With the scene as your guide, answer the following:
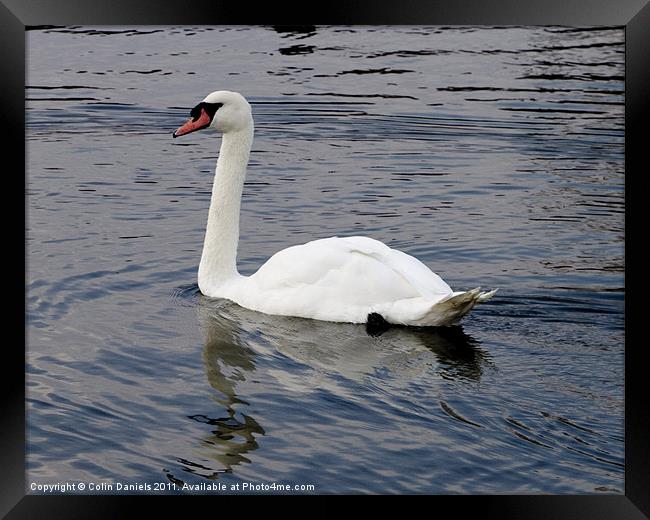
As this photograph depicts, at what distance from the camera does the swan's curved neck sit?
963 cm

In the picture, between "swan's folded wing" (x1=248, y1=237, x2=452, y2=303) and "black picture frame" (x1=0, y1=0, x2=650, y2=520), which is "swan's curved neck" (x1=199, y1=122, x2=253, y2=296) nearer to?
"swan's folded wing" (x1=248, y1=237, x2=452, y2=303)

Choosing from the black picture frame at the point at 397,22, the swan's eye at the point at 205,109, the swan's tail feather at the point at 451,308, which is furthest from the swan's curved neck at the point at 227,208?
the black picture frame at the point at 397,22

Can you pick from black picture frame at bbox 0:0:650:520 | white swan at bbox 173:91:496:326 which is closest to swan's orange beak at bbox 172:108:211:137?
white swan at bbox 173:91:496:326

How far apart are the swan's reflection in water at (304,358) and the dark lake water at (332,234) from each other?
2cm

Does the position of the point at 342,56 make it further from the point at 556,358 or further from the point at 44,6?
the point at 44,6

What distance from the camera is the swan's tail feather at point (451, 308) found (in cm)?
803

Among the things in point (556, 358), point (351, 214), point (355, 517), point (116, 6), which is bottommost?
point (355, 517)

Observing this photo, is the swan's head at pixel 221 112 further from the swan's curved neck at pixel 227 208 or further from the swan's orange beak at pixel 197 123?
the swan's curved neck at pixel 227 208

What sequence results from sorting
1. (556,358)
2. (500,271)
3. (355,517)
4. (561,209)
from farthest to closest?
1. (561,209)
2. (500,271)
3. (556,358)
4. (355,517)

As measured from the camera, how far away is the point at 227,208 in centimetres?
980

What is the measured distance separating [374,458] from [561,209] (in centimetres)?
488

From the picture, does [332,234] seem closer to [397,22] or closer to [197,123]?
[197,123]

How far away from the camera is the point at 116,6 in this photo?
5797 mm

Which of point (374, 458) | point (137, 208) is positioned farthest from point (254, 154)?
point (374, 458)
